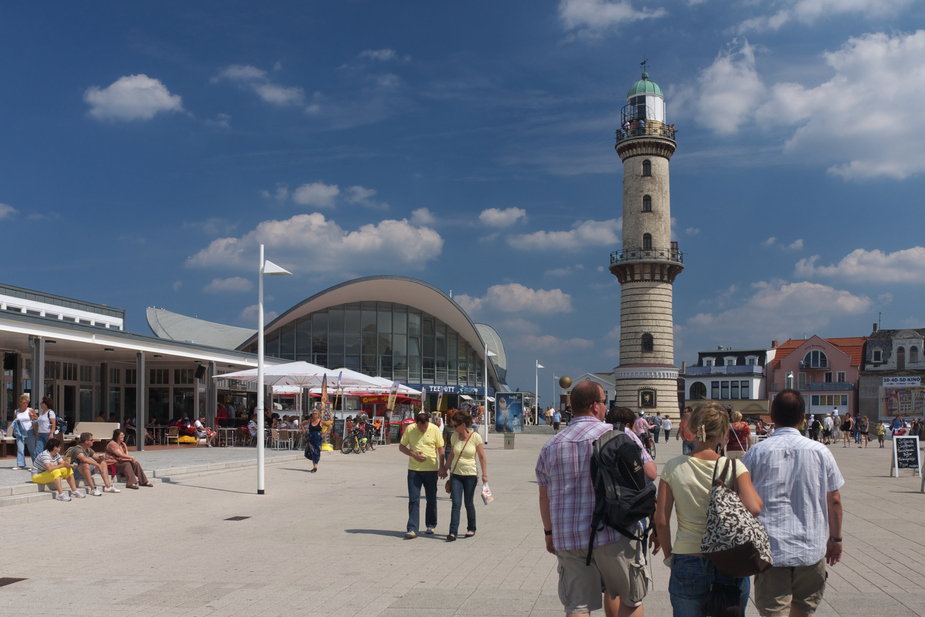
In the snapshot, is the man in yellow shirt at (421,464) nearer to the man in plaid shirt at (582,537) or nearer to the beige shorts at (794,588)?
the man in plaid shirt at (582,537)

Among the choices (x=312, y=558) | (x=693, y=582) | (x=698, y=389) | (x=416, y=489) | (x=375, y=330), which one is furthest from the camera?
(x=698, y=389)

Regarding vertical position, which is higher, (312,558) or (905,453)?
(312,558)

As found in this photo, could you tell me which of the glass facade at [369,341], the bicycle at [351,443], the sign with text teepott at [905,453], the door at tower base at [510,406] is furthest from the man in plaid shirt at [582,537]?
the glass facade at [369,341]

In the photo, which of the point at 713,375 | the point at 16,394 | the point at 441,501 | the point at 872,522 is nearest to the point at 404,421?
the point at 16,394

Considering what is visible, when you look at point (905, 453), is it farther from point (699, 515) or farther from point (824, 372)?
point (824, 372)

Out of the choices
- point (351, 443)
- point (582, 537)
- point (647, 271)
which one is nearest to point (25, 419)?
point (351, 443)

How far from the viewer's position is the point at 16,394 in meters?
22.5

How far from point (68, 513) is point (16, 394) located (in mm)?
13425

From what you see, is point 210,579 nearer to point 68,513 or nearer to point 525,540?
point 525,540

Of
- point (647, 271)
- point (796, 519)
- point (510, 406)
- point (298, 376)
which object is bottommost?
point (510, 406)

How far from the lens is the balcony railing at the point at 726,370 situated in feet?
220

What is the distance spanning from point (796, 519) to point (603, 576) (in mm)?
1065

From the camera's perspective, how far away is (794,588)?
421 centimetres

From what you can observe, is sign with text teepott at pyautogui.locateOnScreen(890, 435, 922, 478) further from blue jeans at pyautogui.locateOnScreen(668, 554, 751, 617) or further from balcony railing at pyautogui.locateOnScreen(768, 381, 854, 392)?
balcony railing at pyautogui.locateOnScreen(768, 381, 854, 392)
